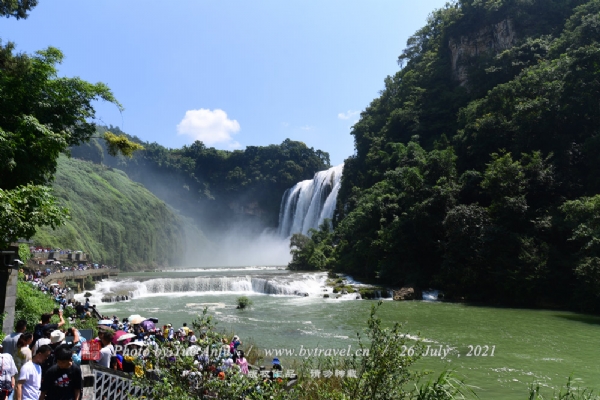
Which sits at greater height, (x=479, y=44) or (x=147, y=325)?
(x=479, y=44)

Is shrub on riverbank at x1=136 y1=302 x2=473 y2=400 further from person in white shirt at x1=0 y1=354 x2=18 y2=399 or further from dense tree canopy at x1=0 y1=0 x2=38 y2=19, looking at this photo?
dense tree canopy at x1=0 y1=0 x2=38 y2=19

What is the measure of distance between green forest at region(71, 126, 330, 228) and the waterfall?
25.4 meters

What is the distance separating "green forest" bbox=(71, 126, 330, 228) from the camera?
7812 cm

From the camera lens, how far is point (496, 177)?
814 inches

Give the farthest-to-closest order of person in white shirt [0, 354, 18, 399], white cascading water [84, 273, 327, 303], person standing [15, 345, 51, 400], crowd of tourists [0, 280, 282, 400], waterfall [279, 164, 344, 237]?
waterfall [279, 164, 344, 237] → white cascading water [84, 273, 327, 303] → person in white shirt [0, 354, 18, 399] → person standing [15, 345, 51, 400] → crowd of tourists [0, 280, 282, 400]

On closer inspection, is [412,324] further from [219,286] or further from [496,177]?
[219,286]

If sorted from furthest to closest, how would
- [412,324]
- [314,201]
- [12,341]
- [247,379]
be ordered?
[314,201] → [412,324] → [12,341] → [247,379]

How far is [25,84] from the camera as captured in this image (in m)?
8.76

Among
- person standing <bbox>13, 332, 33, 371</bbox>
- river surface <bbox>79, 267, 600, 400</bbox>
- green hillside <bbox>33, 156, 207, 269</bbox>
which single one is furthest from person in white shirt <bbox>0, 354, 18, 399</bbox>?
green hillside <bbox>33, 156, 207, 269</bbox>

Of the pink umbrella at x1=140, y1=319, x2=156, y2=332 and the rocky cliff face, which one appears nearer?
the pink umbrella at x1=140, y1=319, x2=156, y2=332

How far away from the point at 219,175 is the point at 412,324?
71.9m

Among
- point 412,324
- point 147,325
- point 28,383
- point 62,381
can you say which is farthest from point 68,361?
point 412,324

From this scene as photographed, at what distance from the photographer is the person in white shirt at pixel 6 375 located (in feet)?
13.2

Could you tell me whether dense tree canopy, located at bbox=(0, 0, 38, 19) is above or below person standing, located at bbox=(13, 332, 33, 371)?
above
